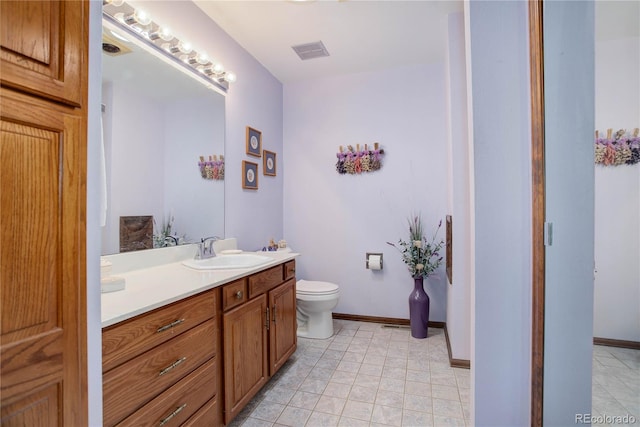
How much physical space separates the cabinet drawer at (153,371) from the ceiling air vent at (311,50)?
2.39 meters

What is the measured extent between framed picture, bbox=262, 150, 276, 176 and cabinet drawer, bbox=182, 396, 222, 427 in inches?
82.7

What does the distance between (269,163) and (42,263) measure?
8.50ft

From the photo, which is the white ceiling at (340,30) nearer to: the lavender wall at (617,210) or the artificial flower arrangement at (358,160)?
the artificial flower arrangement at (358,160)

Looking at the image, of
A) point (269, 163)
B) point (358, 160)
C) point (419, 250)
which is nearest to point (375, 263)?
point (419, 250)

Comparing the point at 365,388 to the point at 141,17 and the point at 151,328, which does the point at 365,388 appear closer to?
the point at 151,328

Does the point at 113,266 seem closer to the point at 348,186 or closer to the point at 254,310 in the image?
the point at 254,310

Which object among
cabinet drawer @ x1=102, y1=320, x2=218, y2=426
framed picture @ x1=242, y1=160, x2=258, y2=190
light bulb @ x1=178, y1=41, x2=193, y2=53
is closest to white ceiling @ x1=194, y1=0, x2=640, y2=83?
light bulb @ x1=178, y1=41, x2=193, y2=53

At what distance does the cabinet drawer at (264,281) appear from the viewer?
183 cm

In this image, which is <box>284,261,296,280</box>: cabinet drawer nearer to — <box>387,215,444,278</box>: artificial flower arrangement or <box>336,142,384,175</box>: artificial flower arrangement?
<box>387,215,444,278</box>: artificial flower arrangement

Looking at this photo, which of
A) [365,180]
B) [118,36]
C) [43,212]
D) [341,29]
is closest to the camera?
[43,212]

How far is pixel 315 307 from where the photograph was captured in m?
2.80

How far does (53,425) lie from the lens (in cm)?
73

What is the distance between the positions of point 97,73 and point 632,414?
1.63 meters

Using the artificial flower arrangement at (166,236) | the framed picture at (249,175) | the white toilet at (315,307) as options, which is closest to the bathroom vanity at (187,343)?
the artificial flower arrangement at (166,236)
